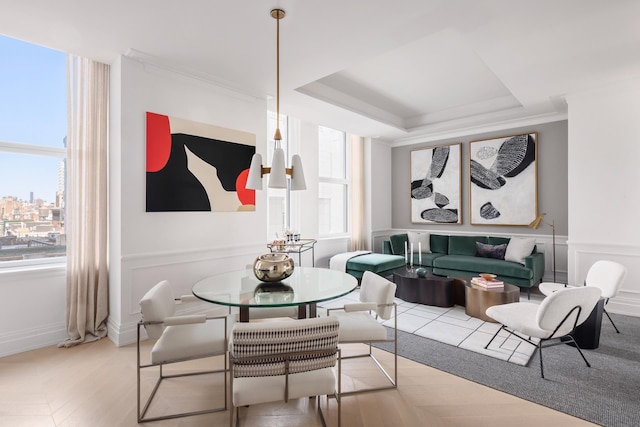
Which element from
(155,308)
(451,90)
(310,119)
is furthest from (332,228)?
(155,308)

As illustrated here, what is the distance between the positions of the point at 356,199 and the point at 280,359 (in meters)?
5.01

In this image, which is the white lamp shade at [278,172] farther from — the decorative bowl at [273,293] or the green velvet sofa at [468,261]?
the green velvet sofa at [468,261]

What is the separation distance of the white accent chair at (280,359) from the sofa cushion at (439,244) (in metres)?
4.69

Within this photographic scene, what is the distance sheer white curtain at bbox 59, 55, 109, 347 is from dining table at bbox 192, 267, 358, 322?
59.7 inches

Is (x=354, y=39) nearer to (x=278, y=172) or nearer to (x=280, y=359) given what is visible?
(x=278, y=172)

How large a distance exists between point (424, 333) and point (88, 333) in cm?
337

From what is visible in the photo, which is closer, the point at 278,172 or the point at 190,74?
the point at 278,172

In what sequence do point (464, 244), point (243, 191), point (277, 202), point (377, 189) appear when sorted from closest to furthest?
point (243, 191), point (277, 202), point (464, 244), point (377, 189)

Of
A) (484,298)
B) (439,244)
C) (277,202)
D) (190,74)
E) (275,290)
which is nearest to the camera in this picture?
(275,290)

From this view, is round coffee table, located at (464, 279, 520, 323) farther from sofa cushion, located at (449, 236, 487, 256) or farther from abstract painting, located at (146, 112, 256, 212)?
abstract painting, located at (146, 112, 256, 212)

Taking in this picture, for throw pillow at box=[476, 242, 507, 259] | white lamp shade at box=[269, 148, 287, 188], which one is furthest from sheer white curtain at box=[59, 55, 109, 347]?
throw pillow at box=[476, 242, 507, 259]

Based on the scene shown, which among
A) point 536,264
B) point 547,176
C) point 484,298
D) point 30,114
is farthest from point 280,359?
point 547,176

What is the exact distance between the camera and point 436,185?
626 cm

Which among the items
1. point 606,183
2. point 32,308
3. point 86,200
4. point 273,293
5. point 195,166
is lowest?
point 32,308
